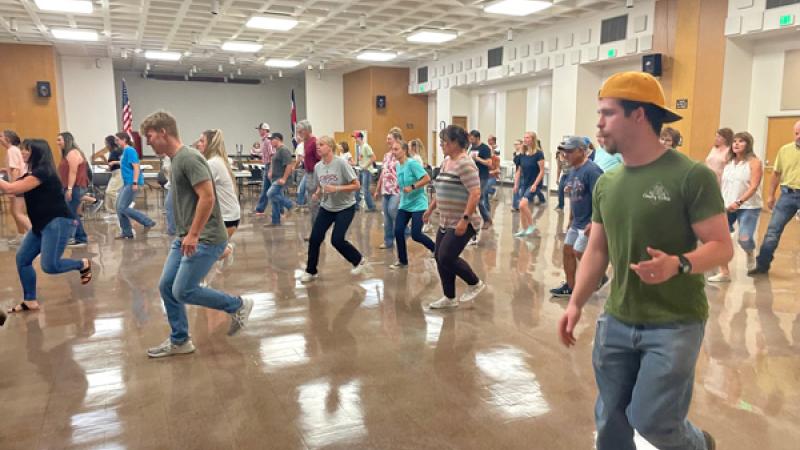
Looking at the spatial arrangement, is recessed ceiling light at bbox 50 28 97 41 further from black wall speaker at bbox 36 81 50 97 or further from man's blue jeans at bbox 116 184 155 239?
man's blue jeans at bbox 116 184 155 239

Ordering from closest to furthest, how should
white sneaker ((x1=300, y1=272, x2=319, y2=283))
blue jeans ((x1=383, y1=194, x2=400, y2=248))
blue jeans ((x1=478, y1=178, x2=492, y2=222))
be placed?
1. white sneaker ((x1=300, y1=272, x2=319, y2=283))
2. blue jeans ((x1=383, y1=194, x2=400, y2=248))
3. blue jeans ((x1=478, y1=178, x2=492, y2=222))

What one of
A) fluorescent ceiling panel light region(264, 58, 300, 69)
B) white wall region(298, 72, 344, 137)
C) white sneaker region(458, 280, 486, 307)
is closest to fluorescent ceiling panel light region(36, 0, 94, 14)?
fluorescent ceiling panel light region(264, 58, 300, 69)

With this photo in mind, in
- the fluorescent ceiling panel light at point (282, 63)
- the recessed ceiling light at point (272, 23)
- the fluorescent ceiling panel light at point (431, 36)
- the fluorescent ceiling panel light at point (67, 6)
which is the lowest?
the fluorescent ceiling panel light at point (67, 6)

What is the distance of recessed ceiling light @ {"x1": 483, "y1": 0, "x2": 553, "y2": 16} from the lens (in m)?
12.3

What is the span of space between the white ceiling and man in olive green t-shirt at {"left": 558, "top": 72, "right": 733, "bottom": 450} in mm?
11240

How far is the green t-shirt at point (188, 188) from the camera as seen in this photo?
3.76 metres

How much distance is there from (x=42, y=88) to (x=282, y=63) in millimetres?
7857

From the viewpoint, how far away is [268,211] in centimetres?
1249

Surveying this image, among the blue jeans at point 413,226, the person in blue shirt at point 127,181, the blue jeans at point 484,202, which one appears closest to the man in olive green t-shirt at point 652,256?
the blue jeans at point 413,226

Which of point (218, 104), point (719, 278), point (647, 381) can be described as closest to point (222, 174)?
point (647, 381)

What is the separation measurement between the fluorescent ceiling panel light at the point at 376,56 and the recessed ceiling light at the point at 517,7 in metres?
6.64

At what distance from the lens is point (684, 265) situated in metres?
1.80

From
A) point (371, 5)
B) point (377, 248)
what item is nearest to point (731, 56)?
point (371, 5)

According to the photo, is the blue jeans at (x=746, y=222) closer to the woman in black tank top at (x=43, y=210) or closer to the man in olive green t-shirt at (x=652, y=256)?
the man in olive green t-shirt at (x=652, y=256)
